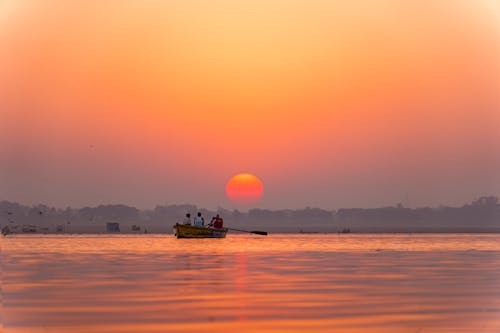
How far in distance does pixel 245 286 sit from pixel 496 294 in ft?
33.0

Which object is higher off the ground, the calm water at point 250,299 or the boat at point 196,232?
the boat at point 196,232

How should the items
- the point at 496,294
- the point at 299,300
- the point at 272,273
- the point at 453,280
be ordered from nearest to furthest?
1. the point at 299,300
2. the point at 496,294
3. the point at 453,280
4. the point at 272,273

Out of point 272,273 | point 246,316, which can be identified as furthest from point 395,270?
point 246,316

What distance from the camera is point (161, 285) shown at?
39.8m

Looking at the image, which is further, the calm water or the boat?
the boat

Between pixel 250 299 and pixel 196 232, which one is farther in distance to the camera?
pixel 196 232

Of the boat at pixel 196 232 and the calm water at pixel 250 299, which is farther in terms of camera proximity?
the boat at pixel 196 232

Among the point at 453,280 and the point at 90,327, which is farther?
the point at 453,280

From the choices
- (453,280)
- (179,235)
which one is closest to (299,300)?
(453,280)

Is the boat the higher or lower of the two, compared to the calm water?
higher

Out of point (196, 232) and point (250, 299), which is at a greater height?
point (196, 232)

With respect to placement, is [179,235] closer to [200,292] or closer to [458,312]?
[200,292]

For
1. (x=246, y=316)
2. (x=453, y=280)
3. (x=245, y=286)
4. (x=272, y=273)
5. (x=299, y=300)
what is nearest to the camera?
(x=246, y=316)

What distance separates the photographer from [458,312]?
29.6 meters
